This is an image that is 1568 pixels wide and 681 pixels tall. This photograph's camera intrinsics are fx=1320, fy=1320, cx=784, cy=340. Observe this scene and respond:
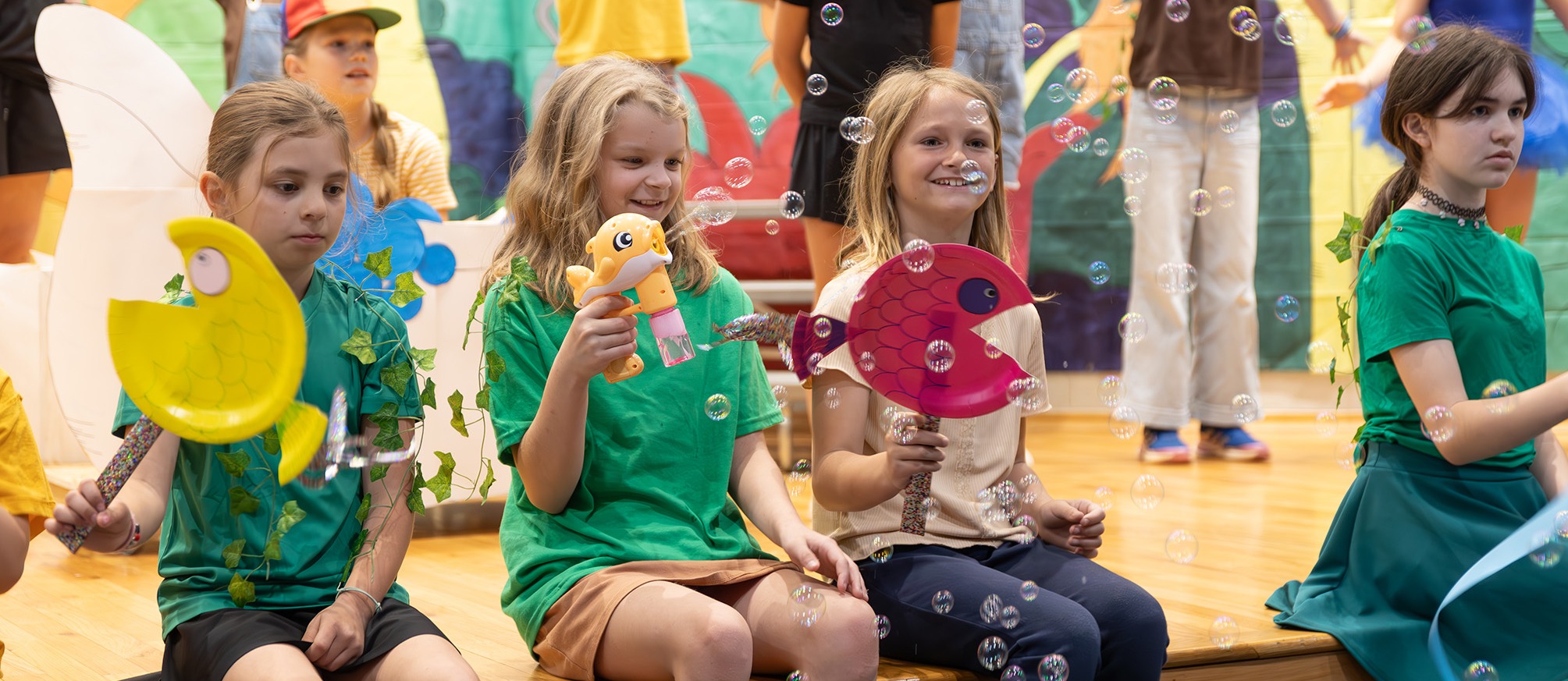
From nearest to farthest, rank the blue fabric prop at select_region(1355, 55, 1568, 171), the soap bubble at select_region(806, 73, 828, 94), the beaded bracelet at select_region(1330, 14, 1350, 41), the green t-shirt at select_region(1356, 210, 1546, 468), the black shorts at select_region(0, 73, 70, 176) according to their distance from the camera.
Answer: the green t-shirt at select_region(1356, 210, 1546, 468), the soap bubble at select_region(806, 73, 828, 94), the black shorts at select_region(0, 73, 70, 176), the blue fabric prop at select_region(1355, 55, 1568, 171), the beaded bracelet at select_region(1330, 14, 1350, 41)

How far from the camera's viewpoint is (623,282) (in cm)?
132

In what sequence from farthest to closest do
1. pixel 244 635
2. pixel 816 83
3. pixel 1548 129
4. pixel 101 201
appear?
pixel 1548 129, pixel 101 201, pixel 816 83, pixel 244 635

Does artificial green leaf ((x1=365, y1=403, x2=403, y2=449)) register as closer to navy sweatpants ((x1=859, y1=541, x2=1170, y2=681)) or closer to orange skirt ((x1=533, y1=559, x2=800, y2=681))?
orange skirt ((x1=533, y1=559, x2=800, y2=681))

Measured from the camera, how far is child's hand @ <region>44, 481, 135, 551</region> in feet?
3.72

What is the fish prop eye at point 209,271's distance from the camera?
117cm

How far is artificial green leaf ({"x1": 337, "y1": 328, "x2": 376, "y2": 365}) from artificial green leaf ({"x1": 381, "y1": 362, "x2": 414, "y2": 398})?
21 mm

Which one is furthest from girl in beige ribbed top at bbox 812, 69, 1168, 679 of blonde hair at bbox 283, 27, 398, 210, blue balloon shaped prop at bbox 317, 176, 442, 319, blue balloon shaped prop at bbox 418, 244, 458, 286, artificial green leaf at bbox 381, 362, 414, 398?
blonde hair at bbox 283, 27, 398, 210

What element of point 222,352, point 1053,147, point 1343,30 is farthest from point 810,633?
point 1053,147

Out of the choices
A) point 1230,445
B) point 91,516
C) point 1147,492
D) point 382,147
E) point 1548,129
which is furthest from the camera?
point 1230,445

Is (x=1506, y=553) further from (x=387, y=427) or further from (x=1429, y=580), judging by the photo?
(x=387, y=427)

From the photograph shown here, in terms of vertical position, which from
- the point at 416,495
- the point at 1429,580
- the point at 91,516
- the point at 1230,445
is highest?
the point at 91,516

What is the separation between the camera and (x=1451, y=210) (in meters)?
1.79

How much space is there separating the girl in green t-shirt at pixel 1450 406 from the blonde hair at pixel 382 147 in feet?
6.05

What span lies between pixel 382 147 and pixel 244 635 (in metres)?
1.66
